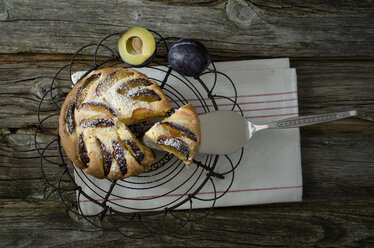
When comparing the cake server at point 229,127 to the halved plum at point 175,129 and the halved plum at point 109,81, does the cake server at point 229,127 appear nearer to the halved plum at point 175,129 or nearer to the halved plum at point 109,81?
the halved plum at point 175,129

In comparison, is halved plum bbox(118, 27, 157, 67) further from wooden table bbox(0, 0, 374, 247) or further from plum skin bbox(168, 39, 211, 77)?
wooden table bbox(0, 0, 374, 247)

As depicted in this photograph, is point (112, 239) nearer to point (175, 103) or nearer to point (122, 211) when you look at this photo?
point (122, 211)

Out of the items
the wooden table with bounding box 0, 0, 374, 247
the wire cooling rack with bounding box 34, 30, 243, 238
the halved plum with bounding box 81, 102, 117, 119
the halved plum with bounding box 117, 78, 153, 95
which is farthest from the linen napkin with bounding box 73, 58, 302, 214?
the halved plum with bounding box 81, 102, 117, 119

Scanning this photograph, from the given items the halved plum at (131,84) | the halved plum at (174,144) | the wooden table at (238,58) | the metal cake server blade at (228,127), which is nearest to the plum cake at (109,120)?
the halved plum at (131,84)

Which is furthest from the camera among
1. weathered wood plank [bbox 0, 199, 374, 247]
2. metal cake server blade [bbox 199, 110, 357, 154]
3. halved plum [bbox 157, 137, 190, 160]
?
weathered wood plank [bbox 0, 199, 374, 247]

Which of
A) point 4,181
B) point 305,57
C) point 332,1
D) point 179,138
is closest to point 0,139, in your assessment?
point 4,181

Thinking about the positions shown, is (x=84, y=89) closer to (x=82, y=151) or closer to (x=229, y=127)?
(x=82, y=151)
